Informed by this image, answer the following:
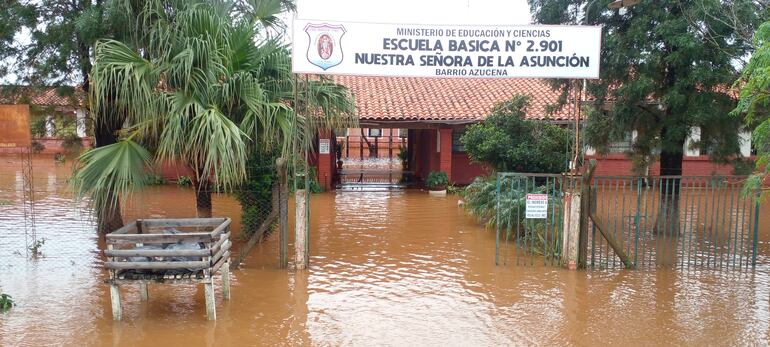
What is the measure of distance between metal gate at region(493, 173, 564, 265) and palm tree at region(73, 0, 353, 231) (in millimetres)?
3313

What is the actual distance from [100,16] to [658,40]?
30.0 feet

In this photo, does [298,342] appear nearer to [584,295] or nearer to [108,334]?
[108,334]

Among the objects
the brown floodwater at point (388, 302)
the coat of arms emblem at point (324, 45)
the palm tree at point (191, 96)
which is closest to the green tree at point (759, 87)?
the brown floodwater at point (388, 302)

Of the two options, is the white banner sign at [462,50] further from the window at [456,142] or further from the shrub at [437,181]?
the window at [456,142]

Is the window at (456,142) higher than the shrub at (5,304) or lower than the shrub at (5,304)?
higher

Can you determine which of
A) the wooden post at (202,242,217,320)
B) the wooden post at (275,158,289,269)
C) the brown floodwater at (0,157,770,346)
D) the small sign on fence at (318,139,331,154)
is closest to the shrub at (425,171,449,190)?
the small sign on fence at (318,139,331,154)

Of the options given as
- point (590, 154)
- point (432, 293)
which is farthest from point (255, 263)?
point (590, 154)

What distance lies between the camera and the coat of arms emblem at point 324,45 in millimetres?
7785

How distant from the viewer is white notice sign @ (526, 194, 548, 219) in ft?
27.2

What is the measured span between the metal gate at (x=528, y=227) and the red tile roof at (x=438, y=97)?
6644 mm

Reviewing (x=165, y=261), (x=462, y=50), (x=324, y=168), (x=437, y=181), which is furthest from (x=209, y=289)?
(x=437, y=181)

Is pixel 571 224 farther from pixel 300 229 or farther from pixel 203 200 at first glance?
pixel 203 200

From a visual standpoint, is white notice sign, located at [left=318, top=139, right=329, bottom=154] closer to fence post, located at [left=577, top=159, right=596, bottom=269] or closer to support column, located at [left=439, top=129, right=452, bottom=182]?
support column, located at [left=439, top=129, right=452, bottom=182]

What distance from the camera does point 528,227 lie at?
32.6 feet
